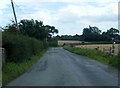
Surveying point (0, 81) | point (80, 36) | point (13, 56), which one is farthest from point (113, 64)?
point (80, 36)

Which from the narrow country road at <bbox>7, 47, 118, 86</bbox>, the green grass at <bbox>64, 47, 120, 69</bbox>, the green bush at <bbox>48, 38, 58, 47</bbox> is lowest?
the green bush at <bbox>48, 38, 58, 47</bbox>

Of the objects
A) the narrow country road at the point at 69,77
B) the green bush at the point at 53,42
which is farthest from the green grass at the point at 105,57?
the green bush at the point at 53,42

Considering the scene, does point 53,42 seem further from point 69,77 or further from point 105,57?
point 69,77

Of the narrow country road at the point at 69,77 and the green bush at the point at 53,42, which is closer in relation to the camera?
the narrow country road at the point at 69,77

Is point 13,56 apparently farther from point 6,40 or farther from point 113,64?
point 113,64

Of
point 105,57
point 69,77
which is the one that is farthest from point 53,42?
point 69,77

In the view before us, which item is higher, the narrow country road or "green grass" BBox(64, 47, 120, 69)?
the narrow country road

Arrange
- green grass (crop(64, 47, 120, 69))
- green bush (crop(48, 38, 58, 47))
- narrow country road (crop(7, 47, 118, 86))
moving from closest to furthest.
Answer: narrow country road (crop(7, 47, 118, 86)) → green grass (crop(64, 47, 120, 69)) → green bush (crop(48, 38, 58, 47))

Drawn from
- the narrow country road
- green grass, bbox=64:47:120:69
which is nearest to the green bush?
green grass, bbox=64:47:120:69

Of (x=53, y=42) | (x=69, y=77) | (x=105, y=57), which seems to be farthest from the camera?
(x=53, y=42)

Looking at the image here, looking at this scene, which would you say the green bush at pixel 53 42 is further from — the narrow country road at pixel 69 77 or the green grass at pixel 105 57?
the narrow country road at pixel 69 77

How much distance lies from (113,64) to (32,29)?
75.3 meters

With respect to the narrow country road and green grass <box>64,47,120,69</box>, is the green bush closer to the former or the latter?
green grass <box>64,47,120,69</box>

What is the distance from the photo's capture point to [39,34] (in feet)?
326
